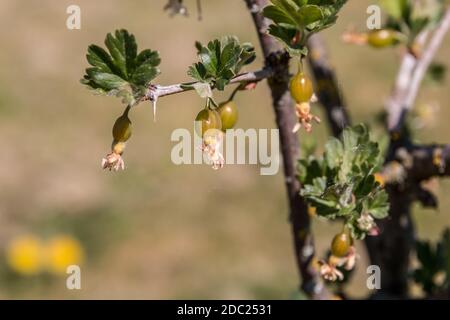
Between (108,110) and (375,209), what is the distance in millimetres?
3997

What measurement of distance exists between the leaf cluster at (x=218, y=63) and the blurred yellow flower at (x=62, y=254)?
8.58ft

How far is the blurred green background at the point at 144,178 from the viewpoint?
3.60m

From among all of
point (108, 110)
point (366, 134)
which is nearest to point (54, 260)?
point (108, 110)

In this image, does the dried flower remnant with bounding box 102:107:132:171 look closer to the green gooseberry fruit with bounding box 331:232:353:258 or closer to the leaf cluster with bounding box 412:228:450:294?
the green gooseberry fruit with bounding box 331:232:353:258

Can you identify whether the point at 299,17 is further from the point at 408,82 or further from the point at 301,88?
the point at 408,82

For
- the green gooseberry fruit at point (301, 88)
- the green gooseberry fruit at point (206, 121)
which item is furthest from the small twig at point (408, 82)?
the green gooseberry fruit at point (206, 121)

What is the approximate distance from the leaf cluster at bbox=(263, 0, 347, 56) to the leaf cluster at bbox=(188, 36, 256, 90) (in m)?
0.07

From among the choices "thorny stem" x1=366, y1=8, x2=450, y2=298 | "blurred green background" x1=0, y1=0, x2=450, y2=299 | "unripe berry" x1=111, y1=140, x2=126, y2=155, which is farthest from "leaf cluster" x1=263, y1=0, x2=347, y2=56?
"blurred green background" x1=0, y1=0, x2=450, y2=299

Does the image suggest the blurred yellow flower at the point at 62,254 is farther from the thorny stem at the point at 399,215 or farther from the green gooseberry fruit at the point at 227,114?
the green gooseberry fruit at the point at 227,114

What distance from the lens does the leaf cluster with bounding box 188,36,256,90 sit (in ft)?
3.09

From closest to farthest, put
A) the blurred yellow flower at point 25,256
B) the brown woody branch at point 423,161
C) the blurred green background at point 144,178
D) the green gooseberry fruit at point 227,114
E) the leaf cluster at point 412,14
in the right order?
the green gooseberry fruit at point 227,114 < the brown woody branch at point 423,161 < the leaf cluster at point 412,14 < the blurred yellow flower at point 25,256 < the blurred green background at point 144,178

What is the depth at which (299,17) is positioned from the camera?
0.98m

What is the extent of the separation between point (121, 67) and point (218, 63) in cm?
12

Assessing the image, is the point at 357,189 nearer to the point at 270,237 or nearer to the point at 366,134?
the point at 366,134
